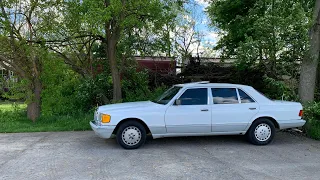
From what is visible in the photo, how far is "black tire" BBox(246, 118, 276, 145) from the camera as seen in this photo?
7.04 m

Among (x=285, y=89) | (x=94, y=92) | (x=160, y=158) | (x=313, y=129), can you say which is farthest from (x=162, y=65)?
(x=160, y=158)

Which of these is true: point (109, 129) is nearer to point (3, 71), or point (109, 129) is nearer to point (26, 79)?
point (26, 79)

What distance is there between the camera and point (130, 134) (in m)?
6.62

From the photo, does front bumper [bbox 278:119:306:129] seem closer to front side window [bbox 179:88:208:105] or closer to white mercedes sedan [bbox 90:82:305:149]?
white mercedes sedan [bbox 90:82:305:149]

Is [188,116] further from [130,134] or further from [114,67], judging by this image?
[114,67]

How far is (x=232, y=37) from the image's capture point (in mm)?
12578

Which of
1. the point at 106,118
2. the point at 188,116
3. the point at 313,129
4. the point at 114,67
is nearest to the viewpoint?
the point at 106,118

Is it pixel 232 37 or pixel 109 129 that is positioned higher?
pixel 232 37

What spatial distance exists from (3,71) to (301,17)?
10.9 metres

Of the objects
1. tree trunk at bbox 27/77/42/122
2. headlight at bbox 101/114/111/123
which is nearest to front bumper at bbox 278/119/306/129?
headlight at bbox 101/114/111/123

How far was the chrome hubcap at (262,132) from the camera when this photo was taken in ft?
23.1

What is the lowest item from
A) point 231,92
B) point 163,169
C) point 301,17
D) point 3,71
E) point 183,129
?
point 163,169

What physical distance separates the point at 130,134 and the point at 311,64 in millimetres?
5927

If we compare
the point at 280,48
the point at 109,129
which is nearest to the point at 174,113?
the point at 109,129
